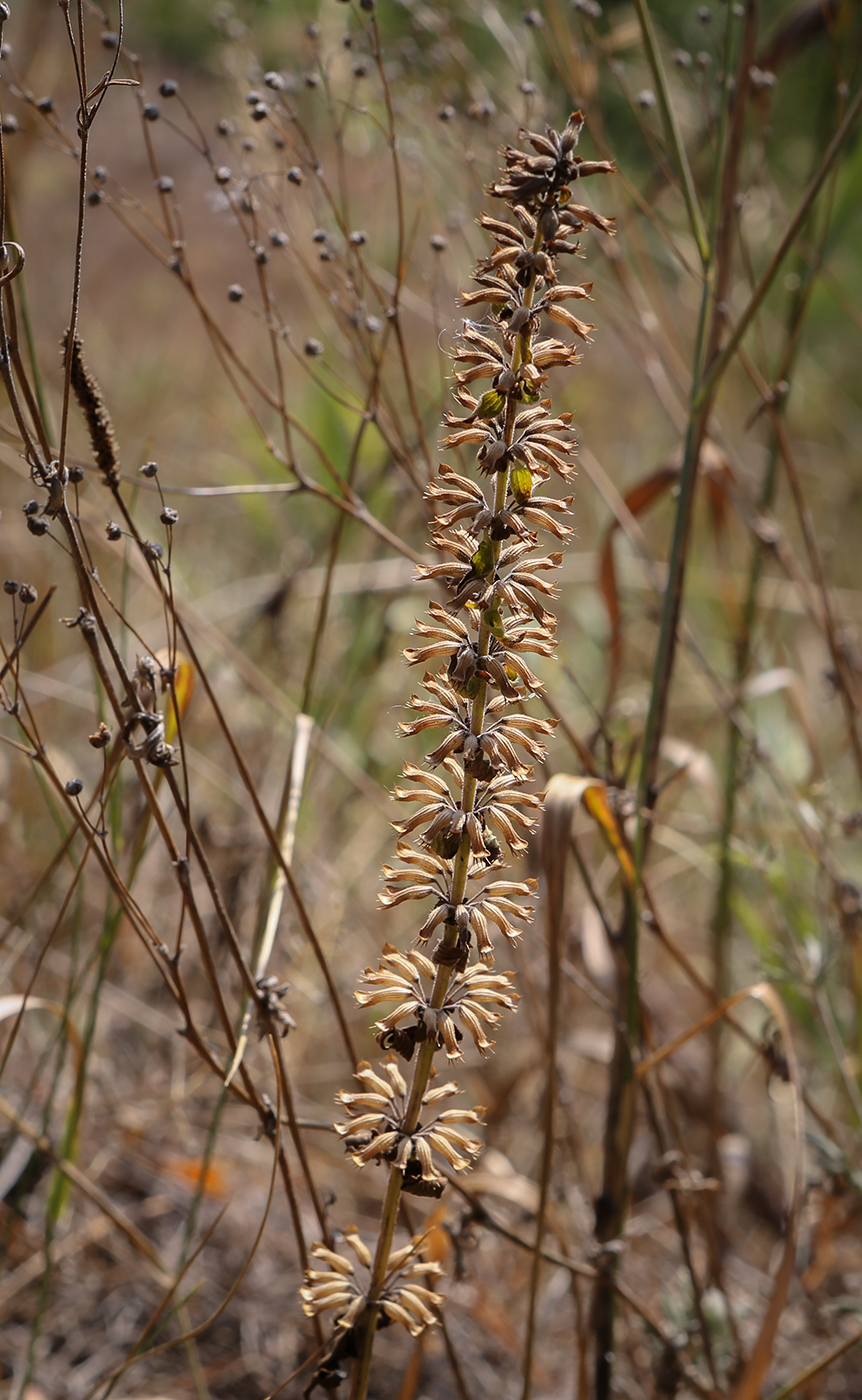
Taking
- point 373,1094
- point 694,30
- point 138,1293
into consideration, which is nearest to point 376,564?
point 138,1293

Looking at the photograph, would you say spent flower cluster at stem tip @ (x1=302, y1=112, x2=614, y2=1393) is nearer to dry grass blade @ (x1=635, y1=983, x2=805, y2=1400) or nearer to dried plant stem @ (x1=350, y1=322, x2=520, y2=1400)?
dried plant stem @ (x1=350, y1=322, x2=520, y2=1400)

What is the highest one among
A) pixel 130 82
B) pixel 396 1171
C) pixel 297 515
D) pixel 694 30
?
pixel 694 30

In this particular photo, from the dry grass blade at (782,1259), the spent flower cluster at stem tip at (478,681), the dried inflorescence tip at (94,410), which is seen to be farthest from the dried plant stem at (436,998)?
the dry grass blade at (782,1259)

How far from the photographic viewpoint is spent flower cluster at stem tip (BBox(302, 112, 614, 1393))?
917mm

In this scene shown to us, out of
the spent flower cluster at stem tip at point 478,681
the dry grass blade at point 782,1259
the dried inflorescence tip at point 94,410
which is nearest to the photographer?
the spent flower cluster at stem tip at point 478,681

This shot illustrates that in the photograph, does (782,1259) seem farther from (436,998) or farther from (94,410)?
(94,410)

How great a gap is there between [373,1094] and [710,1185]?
828 mm

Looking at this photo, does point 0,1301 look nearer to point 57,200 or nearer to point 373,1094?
point 373,1094

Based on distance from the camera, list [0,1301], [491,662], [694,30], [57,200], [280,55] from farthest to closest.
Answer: [57,200] → [694,30] → [280,55] → [0,1301] → [491,662]

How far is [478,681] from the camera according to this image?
959 mm

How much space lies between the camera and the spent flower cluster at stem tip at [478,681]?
3.01 ft

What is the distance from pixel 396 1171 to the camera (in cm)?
106

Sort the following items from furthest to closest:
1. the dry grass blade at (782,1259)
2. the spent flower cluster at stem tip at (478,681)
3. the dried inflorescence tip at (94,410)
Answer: the dry grass blade at (782,1259) → the dried inflorescence tip at (94,410) → the spent flower cluster at stem tip at (478,681)

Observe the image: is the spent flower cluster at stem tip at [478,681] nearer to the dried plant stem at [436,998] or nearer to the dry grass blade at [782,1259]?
the dried plant stem at [436,998]
